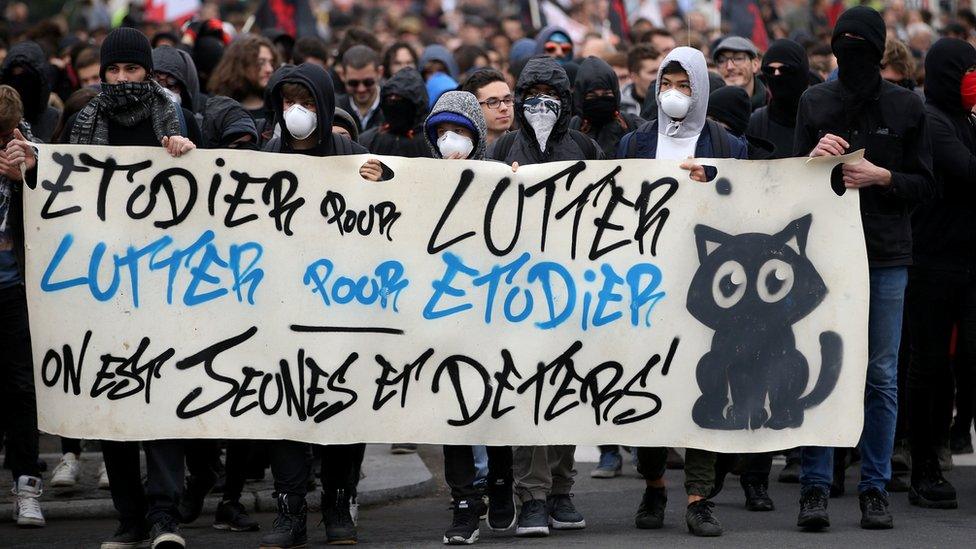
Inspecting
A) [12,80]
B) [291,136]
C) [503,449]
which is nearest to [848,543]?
[503,449]

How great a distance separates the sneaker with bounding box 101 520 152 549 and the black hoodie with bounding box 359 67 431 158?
130 inches

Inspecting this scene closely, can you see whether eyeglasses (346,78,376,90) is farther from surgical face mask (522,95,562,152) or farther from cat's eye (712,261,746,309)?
cat's eye (712,261,746,309)

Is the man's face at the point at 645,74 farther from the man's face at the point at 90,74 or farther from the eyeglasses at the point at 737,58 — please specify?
the man's face at the point at 90,74

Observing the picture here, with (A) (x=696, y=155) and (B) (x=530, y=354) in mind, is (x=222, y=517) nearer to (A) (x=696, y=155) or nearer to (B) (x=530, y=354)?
(B) (x=530, y=354)

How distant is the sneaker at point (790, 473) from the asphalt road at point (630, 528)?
0.09 m

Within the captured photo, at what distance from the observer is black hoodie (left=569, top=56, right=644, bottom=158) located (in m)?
8.96

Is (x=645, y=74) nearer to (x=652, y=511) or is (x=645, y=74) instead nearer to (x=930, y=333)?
(x=930, y=333)

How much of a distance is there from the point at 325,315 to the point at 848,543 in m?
2.37

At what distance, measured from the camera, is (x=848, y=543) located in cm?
647

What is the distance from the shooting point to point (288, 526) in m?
6.45

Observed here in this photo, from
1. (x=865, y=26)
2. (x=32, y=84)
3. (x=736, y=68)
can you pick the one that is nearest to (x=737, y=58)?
(x=736, y=68)

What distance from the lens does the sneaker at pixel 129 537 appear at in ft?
21.4

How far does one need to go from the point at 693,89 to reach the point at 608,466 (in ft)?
8.56

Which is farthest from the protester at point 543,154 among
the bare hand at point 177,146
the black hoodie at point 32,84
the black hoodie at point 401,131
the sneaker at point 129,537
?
the black hoodie at point 32,84
